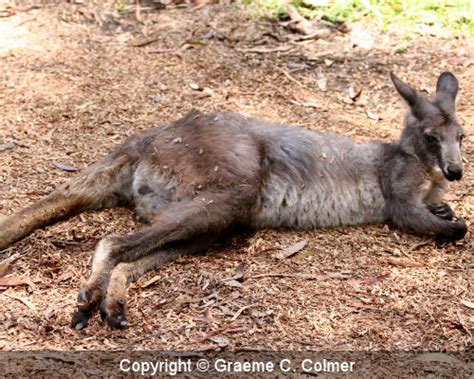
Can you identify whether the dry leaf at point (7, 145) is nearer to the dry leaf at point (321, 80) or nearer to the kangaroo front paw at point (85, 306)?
the kangaroo front paw at point (85, 306)

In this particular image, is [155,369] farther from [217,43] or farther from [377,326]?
[217,43]

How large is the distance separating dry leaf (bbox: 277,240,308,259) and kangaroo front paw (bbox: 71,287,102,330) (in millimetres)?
1438

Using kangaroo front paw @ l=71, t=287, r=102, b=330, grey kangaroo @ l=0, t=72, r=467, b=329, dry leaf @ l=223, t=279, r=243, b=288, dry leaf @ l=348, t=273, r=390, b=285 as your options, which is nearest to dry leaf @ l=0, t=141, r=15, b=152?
grey kangaroo @ l=0, t=72, r=467, b=329

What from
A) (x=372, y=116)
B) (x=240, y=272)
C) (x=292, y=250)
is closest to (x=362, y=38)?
(x=372, y=116)

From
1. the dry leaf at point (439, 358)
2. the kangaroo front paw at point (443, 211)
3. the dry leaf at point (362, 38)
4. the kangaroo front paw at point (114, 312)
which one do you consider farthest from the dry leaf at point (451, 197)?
the kangaroo front paw at point (114, 312)

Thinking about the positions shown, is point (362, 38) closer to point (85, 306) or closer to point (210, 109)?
point (210, 109)

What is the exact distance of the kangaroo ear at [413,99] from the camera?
6.20m

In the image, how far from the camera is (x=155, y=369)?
4.02 meters

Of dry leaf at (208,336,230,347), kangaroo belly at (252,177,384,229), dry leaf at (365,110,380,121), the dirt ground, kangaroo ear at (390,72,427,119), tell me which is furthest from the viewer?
dry leaf at (365,110,380,121)

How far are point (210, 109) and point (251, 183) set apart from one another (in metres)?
2.21

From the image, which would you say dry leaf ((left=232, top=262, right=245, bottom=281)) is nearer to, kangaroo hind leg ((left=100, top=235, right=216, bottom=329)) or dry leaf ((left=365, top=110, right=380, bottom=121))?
kangaroo hind leg ((left=100, top=235, right=216, bottom=329))

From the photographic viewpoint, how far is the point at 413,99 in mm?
→ 6242

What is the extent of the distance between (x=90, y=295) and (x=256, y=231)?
164 centimetres

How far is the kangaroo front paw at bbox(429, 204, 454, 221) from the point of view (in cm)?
595
